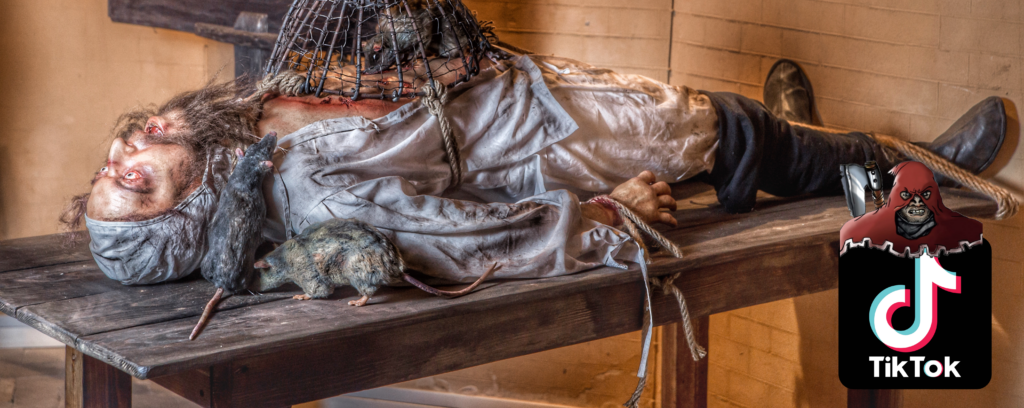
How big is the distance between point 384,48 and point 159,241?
0.64 m

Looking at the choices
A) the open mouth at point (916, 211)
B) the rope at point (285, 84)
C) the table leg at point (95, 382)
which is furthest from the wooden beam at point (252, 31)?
the open mouth at point (916, 211)

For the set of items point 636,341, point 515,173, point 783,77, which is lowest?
point 636,341

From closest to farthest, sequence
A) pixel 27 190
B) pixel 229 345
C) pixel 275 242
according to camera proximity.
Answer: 1. pixel 229 345
2. pixel 275 242
3. pixel 27 190

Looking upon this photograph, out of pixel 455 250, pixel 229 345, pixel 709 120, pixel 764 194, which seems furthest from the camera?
pixel 764 194

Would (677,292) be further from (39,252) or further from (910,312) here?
(39,252)

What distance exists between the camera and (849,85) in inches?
97.6

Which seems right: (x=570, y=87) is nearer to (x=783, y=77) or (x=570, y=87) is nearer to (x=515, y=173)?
(x=515, y=173)

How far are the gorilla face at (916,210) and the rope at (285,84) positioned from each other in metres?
1.18

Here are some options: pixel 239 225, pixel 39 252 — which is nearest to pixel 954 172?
pixel 239 225

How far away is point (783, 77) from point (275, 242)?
1.63 m

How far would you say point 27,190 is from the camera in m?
2.96

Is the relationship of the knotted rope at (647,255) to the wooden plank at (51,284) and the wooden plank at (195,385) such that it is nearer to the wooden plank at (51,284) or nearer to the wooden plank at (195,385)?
the wooden plank at (195,385)

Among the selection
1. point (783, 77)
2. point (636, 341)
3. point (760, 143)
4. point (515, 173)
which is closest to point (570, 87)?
point (515, 173)

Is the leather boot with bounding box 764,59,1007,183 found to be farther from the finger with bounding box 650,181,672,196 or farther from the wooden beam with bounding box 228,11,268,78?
the wooden beam with bounding box 228,11,268,78
